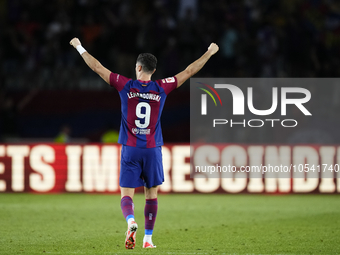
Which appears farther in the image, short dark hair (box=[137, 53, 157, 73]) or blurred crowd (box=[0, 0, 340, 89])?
blurred crowd (box=[0, 0, 340, 89])

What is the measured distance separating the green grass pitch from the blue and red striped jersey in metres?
1.23

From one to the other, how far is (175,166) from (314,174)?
3.09m

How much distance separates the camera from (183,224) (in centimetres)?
912

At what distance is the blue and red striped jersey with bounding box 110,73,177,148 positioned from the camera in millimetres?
6426

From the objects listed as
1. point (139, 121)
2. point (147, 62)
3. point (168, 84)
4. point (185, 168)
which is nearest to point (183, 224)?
point (139, 121)

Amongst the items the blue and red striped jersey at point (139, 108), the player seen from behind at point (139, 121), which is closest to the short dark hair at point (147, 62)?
the player seen from behind at point (139, 121)

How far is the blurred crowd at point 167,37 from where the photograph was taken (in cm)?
1593

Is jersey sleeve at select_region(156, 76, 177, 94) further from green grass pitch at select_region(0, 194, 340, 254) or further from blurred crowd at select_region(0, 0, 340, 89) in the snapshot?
blurred crowd at select_region(0, 0, 340, 89)

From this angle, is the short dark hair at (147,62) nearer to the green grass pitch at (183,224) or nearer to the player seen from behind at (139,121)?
the player seen from behind at (139,121)

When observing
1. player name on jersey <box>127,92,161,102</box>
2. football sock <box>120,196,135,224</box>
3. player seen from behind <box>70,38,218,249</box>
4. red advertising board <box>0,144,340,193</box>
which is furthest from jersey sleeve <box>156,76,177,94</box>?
red advertising board <box>0,144,340,193</box>

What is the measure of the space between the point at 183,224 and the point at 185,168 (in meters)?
4.09

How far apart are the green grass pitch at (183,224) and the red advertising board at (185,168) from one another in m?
0.29

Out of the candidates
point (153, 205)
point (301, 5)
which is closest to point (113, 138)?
point (301, 5)

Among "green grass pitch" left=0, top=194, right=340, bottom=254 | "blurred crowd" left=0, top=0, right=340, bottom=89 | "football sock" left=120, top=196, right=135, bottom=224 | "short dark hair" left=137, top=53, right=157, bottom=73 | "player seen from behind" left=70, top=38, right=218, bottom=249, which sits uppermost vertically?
"blurred crowd" left=0, top=0, right=340, bottom=89
